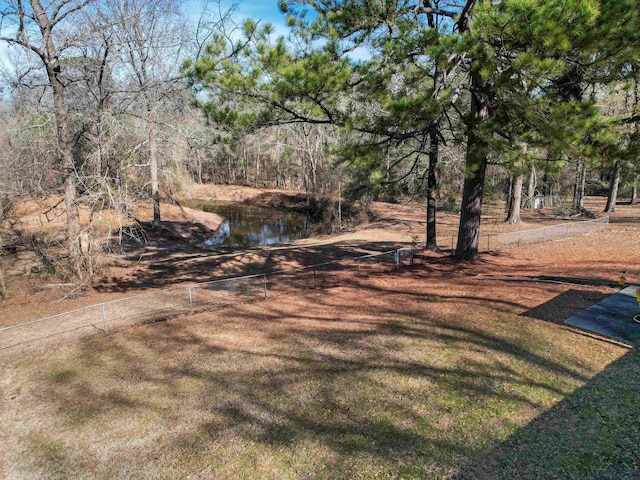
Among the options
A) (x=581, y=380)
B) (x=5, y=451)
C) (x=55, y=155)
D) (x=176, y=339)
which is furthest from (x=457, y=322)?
(x=55, y=155)

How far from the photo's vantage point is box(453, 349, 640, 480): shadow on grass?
3.77 metres

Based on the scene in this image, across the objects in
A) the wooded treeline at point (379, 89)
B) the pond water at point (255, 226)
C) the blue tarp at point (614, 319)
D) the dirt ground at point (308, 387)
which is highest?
the wooded treeline at point (379, 89)

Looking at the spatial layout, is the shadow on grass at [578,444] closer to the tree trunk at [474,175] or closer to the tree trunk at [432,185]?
the tree trunk at [474,175]

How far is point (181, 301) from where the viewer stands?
10.8 meters

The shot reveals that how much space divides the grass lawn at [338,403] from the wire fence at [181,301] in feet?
3.49

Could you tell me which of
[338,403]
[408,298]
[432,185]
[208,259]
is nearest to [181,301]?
[408,298]

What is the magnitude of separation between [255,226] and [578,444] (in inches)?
1240

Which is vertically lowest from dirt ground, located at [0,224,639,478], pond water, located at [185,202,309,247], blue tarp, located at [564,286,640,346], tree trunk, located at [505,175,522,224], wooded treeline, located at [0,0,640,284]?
pond water, located at [185,202,309,247]

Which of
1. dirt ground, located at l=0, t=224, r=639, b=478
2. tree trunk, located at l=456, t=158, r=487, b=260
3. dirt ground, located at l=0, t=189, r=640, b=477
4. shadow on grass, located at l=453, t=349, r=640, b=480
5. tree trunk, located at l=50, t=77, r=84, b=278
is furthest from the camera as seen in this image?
tree trunk, located at l=456, t=158, r=487, b=260

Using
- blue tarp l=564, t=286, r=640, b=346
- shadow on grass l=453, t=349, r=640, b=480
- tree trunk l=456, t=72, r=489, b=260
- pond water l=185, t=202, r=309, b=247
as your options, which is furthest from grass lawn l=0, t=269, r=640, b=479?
pond water l=185, t=202, r=309, b=247

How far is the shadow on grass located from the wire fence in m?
7.73

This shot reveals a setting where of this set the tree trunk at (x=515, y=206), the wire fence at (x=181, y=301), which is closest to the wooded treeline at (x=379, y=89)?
the wire fence at (x=181, y=301)

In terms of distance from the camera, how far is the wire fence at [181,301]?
8.62m

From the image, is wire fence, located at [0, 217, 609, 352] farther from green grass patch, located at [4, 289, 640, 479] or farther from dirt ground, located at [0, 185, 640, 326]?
dirt ground, located at [0, 185, 640, 326]
